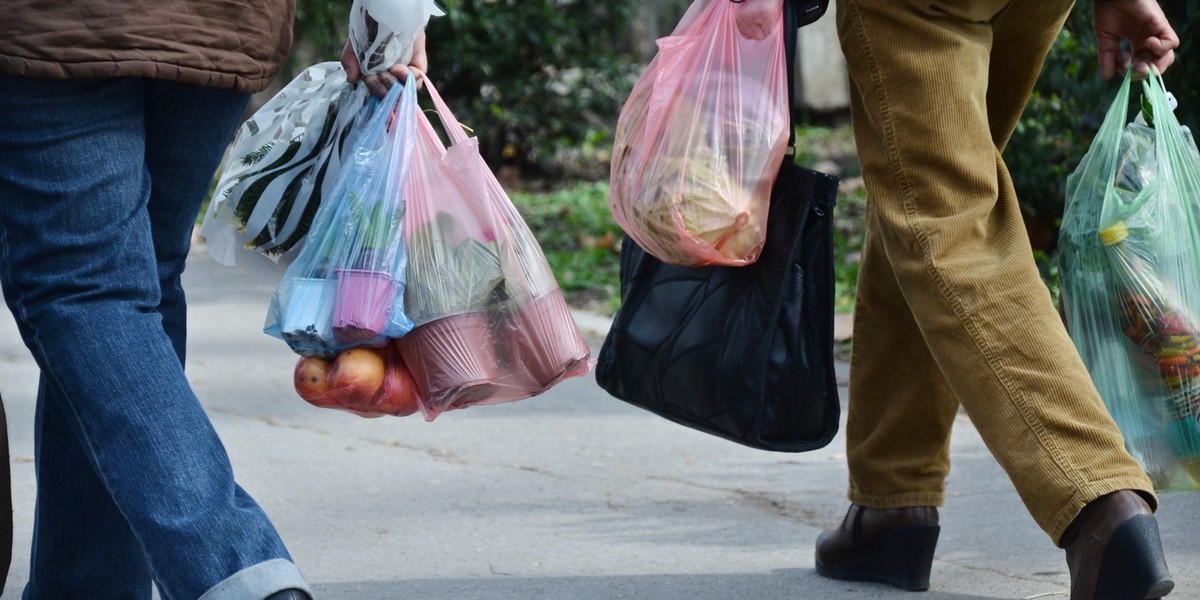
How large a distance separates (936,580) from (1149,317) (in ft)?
2.17

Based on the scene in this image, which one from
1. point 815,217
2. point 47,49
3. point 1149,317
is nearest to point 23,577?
point 47,49

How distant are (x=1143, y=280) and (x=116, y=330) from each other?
1.60 metres

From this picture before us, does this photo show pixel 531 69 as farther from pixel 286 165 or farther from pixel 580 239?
pixel 286 165

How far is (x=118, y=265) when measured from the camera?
192 centimetres

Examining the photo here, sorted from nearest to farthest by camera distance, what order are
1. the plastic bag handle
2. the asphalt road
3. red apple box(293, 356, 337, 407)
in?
red apple box(293, 356, 337, 407)
the plastic bag handle
the asphalt road

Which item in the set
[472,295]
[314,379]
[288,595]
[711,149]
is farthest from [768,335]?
[288,595]

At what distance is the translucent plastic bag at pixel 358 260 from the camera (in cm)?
208

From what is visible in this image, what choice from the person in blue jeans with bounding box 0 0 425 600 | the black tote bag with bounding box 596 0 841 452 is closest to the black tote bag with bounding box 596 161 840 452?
the black tote bag with bounding box 596 0 841 452

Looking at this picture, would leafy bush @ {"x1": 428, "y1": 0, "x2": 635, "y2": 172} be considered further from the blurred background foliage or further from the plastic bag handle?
the plastic bag handle

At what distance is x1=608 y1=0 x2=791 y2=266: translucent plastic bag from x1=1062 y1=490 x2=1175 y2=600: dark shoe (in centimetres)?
67

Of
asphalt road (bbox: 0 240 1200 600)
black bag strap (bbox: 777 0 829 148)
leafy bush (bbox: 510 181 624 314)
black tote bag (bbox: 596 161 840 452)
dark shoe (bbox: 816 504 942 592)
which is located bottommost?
leafy bush (bbox: 510 181 624 314)

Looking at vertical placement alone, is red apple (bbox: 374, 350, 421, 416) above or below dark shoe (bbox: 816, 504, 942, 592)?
above

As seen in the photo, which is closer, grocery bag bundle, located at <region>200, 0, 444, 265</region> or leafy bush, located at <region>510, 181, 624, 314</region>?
grocery bag bundle, located at <region>200, 0, 444, 265</region>

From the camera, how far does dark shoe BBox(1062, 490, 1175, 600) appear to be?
79.8 inches
